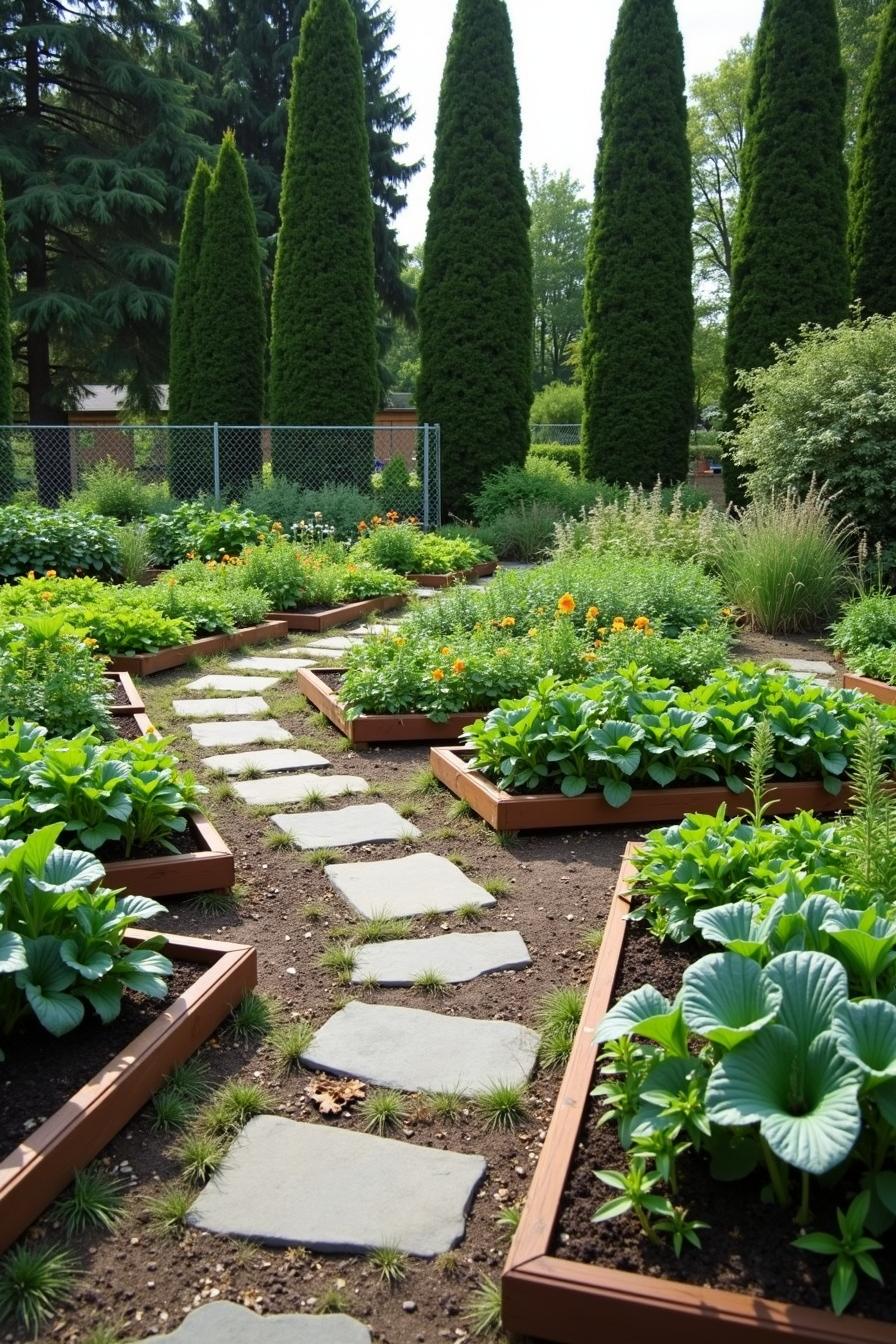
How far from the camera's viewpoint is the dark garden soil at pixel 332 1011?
1733mm

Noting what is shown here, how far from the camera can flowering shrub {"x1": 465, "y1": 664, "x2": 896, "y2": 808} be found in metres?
3.96

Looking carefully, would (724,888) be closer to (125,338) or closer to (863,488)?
(863,488)

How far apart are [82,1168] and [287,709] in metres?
3.90

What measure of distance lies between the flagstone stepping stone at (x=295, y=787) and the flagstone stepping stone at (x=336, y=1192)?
223 centimetres

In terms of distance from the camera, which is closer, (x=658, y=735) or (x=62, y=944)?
(x=62, y=944)

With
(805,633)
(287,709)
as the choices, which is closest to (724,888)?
(287,709)

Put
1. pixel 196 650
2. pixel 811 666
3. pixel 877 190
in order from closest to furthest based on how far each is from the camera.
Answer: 1. pixel 811 666
2. pixel 196 650
3. pixel 877 190

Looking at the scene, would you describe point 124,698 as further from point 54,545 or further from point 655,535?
point 655,535

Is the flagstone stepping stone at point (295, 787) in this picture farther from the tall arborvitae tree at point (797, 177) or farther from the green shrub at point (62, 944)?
the tall arborvitae tree at point (797, 177)

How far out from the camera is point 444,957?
298 centimetres

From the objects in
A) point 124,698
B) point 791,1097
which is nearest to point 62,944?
point 791,1097

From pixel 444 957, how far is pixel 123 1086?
3.42 ft

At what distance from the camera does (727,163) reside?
1310 inches

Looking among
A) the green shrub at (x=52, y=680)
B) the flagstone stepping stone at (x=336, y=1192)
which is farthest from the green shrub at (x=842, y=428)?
the flagstone stepping stone at (x=336, y=1192)
